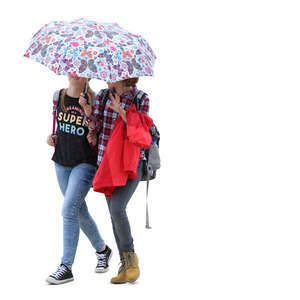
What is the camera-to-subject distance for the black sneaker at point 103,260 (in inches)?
279

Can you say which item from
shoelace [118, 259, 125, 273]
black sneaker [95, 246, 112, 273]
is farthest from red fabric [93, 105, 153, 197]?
black sneaker [95, 246, 112, 273]

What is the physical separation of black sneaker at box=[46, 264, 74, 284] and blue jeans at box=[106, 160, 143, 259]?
58 cm

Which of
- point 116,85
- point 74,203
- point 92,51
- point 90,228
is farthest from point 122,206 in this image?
point 92,51

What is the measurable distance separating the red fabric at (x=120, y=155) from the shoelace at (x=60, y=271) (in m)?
0.85

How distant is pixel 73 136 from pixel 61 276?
1.29 m

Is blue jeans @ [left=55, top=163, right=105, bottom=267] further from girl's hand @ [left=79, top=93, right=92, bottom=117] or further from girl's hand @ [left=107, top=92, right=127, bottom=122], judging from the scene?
girl's hand @ [left=107, top=92, right=127, bottom=122]

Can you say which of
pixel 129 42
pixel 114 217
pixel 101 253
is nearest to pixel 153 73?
pixel 129 42

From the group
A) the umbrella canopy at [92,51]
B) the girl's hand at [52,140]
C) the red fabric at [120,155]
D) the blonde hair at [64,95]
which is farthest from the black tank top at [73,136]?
the umbrella canopy at [92,51]

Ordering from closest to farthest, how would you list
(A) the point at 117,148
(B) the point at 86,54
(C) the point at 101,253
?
(B) the point at 86,54 < (A) the point at 117,148 < (C) the point at 101,253

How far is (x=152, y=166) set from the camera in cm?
660

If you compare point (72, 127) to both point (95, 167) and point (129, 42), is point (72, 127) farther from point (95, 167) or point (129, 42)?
point (129, 42)

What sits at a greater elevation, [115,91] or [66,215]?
[115,91]

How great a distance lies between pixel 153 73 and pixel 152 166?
896 millimetres

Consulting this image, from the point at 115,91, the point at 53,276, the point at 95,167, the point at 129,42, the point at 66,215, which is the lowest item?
the point at 53,276
